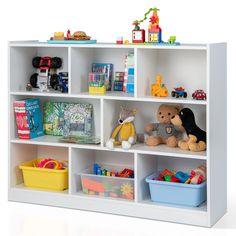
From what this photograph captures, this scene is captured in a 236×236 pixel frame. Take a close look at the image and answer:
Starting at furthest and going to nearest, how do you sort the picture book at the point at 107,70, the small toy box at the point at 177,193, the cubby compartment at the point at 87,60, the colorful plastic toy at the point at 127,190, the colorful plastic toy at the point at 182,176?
the picture book at the point at 107,70 < the cubby compartment at the point at 87,60 < the colorful plastic toy at the point at 127,190 < the colorful plastic toy at the point at 182,176 < the small toy box at the point at 177,193

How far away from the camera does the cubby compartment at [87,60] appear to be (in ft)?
16.0

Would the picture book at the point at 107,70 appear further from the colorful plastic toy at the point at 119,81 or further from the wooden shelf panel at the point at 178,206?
the wooden shelf panel at the point at 178,206

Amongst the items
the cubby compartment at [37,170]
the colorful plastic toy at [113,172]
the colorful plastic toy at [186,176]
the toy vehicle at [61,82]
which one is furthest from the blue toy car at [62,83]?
the colorful plastic toy at [186,176]

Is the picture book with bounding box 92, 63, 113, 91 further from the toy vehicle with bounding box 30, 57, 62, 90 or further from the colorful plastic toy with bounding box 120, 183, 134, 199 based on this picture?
the colorful plastic toy with bounding box 120, 183, 134, 199

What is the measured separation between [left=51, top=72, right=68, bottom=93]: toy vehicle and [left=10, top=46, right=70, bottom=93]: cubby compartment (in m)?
0.05

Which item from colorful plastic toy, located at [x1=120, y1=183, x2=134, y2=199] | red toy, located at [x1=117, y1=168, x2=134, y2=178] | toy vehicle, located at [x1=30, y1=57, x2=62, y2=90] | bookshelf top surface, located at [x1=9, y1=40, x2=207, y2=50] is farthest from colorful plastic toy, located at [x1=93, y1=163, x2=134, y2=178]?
bookshelf top surface, located at [x1=9, y1=40, x2=207, y2=50]

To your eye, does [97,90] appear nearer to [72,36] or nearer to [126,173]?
[72,36]

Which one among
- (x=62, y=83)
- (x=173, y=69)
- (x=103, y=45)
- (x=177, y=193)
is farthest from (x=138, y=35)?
(x=177, y=193)

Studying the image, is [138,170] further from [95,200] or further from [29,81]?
[29,81]

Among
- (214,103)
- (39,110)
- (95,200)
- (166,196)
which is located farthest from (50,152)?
(214,103)

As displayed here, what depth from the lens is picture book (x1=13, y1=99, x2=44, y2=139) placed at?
5.05 m

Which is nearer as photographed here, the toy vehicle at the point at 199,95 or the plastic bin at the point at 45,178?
the toy vehicle at the point at 199,95

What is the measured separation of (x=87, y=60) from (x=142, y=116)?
1.83 feet

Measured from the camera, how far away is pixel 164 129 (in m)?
4.80
